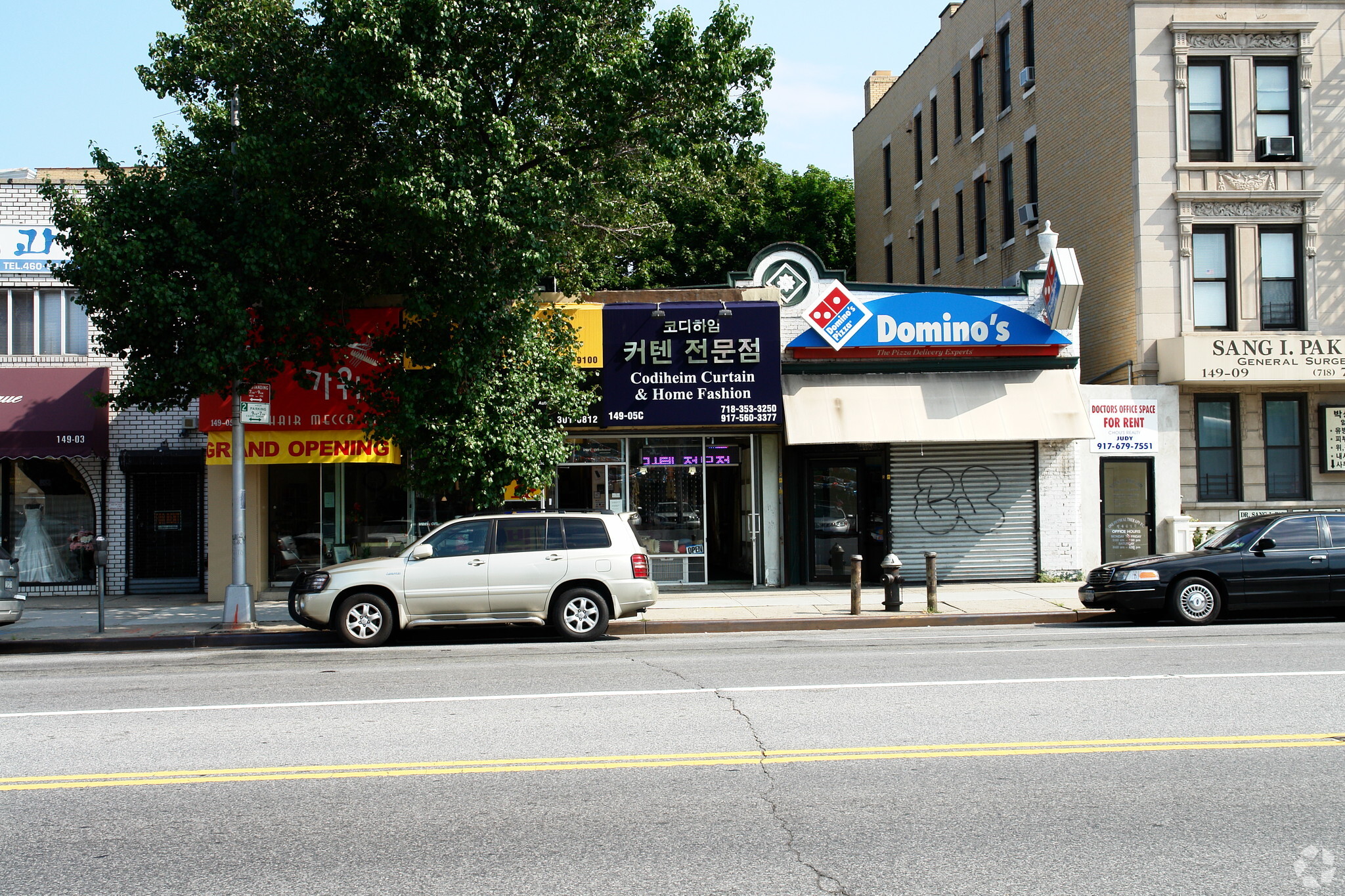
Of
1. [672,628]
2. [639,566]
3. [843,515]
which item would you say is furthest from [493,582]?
[843,515]

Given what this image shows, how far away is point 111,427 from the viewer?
1788 cm

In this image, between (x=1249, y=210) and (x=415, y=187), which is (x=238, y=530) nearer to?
(x=415, y=187)

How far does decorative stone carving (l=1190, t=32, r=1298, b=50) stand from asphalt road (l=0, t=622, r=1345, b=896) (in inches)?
534

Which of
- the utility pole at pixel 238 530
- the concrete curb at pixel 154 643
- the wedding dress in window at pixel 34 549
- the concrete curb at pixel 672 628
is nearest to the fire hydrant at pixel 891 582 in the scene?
the concrete curb at pixel 672 628

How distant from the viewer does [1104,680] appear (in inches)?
358

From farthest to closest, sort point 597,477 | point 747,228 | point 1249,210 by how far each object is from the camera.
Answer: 1. point 747,228
2. point 1249,210
3. point 597,477

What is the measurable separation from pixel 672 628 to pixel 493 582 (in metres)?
2.72

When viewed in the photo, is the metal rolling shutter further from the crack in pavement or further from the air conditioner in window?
the crack in pavement

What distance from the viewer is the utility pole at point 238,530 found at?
563 inches

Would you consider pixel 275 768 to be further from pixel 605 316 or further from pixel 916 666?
pixel 605 316

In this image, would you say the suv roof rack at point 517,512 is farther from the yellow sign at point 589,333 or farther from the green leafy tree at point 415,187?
the yellow sign at point 589,333

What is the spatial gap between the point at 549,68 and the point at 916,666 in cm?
911

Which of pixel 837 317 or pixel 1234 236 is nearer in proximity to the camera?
pixel 837 317

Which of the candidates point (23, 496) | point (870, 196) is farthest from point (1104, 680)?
point (870, 196)
